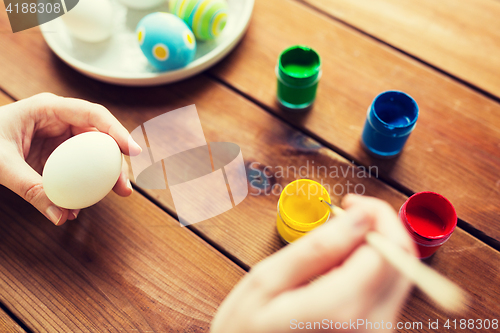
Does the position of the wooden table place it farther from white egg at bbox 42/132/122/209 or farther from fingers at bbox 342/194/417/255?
fingers at bbox 342/194/417/255

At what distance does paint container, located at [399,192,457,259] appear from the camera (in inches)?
23.7

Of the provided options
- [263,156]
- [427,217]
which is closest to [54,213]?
[263,156]

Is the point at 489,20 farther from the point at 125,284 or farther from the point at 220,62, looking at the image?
the point at 125,284

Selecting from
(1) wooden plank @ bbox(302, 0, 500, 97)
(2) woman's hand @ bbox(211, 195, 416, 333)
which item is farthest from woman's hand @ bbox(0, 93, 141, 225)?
(1) wooden plank @ bbox(302, 0, 500, 97)

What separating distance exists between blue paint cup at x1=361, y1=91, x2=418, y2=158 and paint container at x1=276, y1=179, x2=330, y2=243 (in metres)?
0.17

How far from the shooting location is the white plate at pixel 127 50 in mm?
807

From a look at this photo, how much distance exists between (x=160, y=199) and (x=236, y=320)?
401 millimetres

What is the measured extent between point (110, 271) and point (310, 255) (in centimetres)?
44

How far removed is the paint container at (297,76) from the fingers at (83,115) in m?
0.33

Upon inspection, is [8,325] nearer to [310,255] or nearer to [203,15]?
[310,255]

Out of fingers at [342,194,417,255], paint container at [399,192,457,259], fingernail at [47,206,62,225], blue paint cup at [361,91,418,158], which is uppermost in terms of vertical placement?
fingers at [342,194,417,255]

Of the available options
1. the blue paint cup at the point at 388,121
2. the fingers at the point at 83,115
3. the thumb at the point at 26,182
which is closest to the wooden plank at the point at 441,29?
the blue paint cup at the point at 388,121

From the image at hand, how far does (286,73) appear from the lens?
0.74 m

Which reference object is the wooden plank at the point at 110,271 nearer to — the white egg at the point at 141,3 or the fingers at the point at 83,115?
the fingers at the point at 83,115
